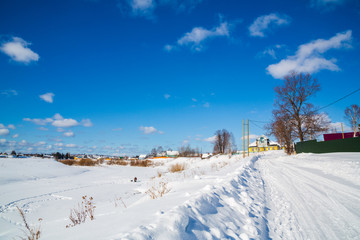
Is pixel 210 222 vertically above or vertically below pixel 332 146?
below

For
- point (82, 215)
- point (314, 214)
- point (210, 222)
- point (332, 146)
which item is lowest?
point (82, 215)

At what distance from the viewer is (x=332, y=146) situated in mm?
23219

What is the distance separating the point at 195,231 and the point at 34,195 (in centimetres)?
1150

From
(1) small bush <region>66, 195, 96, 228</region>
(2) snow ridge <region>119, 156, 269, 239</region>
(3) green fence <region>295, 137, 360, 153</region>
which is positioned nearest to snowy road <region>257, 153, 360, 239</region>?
(2) snow ridge <region>119, 156, 269, 239</region>

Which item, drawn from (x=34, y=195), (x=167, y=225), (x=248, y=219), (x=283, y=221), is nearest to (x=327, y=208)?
(x=283, y=221)

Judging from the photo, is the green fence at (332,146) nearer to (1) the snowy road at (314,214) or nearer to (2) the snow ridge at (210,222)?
(1) the snowy road at (314,214)

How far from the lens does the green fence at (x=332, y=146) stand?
19.6 meters

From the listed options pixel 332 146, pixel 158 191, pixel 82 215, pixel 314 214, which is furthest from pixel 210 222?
pixel 332 146

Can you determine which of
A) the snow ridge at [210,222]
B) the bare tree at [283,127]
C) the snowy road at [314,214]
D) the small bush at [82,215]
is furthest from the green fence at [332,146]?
the small bush at [82,215]

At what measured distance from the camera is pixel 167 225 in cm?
220

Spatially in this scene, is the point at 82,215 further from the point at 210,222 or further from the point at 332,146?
the point at 332,146

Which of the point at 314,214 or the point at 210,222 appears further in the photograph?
the point at 314,214

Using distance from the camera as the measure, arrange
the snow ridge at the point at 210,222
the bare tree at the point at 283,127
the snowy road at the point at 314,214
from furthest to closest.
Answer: the bare tree at the point at 283,127
the snowy road at the point at 314,214
the snow ridge at the point at 210,222

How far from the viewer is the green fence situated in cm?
1956
